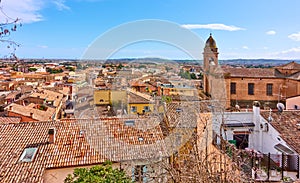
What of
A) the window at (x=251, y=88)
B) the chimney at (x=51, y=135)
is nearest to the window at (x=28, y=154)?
the chimney at (x=51, y=135)

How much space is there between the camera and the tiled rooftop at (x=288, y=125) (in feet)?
17.7

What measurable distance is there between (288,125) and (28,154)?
20.0 ft

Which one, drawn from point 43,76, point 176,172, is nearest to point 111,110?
point 176,172

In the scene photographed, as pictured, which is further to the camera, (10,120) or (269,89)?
(269,89)

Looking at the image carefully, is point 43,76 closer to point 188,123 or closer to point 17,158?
point 17,158

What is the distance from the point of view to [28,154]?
520 centimetres

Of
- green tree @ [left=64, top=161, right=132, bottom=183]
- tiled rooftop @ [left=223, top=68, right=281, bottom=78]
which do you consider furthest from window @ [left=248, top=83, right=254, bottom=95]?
green tree @ [left=64, top=161, right=132, bottom=183]

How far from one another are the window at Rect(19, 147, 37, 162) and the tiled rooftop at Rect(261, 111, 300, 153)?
5.42 metres

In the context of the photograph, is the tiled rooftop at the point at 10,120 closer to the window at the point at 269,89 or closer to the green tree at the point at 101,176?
the green tree at the point at 101,176

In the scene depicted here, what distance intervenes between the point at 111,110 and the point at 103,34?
4.93 m

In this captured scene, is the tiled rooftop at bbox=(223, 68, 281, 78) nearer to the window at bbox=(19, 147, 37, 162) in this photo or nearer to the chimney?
the chimney

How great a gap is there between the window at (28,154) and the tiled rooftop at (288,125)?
542 cm

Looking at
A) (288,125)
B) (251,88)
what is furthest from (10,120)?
(251,88)

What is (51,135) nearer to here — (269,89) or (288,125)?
(288,125)
